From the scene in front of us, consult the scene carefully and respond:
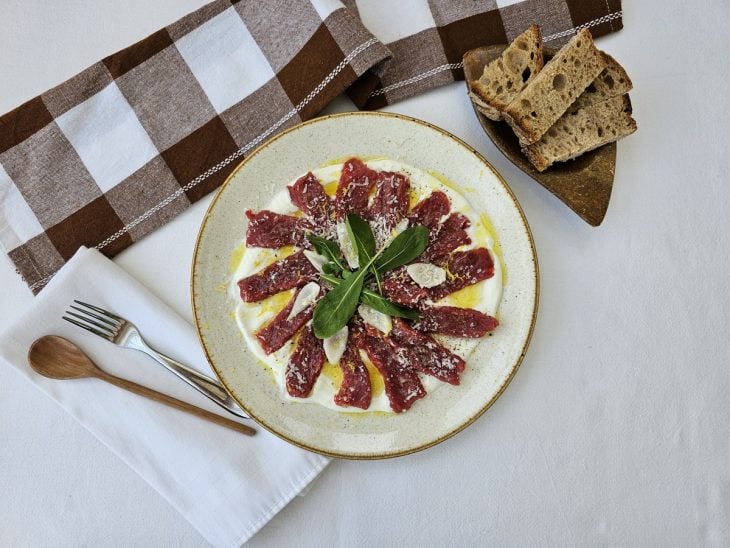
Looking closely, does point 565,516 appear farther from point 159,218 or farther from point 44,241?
point 44,241

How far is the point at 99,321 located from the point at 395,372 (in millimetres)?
1059

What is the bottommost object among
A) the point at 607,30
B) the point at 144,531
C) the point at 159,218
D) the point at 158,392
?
the point at 144,531

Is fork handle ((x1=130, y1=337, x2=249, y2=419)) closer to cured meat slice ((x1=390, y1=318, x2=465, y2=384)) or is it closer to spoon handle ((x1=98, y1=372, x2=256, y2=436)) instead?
spoon handle ((x1=98, y1=372, x2=256, y2=436))

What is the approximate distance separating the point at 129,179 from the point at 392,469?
1.42m

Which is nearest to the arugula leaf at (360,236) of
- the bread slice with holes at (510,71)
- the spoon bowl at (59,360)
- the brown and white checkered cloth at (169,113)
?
the brown and white checkered cloth at (169,113)

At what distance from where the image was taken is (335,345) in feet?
6.81

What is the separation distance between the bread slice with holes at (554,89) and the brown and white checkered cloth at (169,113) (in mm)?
263

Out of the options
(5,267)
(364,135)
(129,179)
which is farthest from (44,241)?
(364,135)

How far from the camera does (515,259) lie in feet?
6.97

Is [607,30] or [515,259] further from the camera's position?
[607,30]

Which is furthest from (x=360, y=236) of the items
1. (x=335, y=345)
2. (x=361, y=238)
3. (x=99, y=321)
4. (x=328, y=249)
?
(x=99, y=321)

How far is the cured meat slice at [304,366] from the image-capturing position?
2064 millimetres

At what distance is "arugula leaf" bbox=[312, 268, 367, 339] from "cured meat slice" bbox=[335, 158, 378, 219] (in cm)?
25

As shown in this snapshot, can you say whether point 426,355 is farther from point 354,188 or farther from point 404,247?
point 354,188
